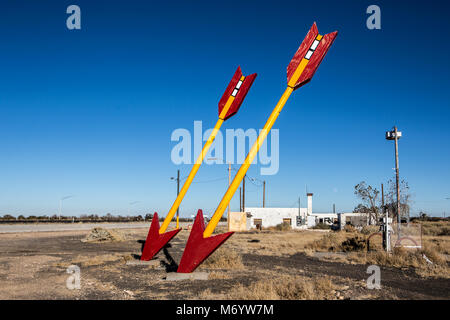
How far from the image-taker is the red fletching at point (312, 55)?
8961mm

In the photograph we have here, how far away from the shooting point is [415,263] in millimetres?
13742

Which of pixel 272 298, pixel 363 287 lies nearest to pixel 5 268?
pixel 272 298

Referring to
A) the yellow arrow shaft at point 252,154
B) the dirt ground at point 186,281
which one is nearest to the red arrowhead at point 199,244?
the yellow arrow shaft at point 252,154

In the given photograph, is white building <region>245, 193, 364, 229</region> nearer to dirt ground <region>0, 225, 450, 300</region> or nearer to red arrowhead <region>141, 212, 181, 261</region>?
dirt ground <region>0, 225, 450, 300</region>

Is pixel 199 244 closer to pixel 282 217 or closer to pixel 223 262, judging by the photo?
pixel 223 262

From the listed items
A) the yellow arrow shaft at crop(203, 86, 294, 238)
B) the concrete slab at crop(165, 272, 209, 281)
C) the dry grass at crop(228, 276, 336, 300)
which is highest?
the yellow arrow shaft at crop(203, 86, 294, 238)

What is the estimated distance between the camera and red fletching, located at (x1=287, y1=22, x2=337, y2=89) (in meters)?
8.96

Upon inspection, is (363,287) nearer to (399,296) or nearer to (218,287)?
(399,296)

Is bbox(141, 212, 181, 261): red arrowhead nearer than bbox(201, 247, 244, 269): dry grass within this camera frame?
Yes

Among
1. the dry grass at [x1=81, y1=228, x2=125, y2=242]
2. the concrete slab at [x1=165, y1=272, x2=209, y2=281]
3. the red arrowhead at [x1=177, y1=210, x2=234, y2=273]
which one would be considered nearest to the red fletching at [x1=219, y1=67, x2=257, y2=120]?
the red arrowhead at [x1=177, y1=210, x2=234, y2=273]

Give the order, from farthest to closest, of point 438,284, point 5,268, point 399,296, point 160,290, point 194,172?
1. point 5,268
2. point 194,172
3. point 438,284
4. point 160,290
5. point 399,296

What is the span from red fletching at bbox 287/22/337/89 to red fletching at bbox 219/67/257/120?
2029mm
